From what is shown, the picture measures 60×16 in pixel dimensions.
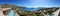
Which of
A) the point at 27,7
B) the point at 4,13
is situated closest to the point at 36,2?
the point at 27,7

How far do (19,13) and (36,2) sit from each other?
27 cm

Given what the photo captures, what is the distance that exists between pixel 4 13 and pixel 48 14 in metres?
0.59

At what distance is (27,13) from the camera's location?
226cm

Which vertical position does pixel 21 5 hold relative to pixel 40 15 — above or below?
above

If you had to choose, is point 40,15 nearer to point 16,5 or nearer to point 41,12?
point 41,12

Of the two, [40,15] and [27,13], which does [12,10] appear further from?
[40,15]

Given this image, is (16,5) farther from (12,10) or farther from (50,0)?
(50,0)

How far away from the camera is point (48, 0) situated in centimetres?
226

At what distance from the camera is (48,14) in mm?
2279

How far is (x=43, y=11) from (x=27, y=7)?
222 millimetres

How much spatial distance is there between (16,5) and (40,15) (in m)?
0.35

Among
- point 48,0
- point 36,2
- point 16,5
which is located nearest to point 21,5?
point 16,5

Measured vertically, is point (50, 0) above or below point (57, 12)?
above

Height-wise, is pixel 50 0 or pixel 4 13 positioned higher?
pixel 50 0
